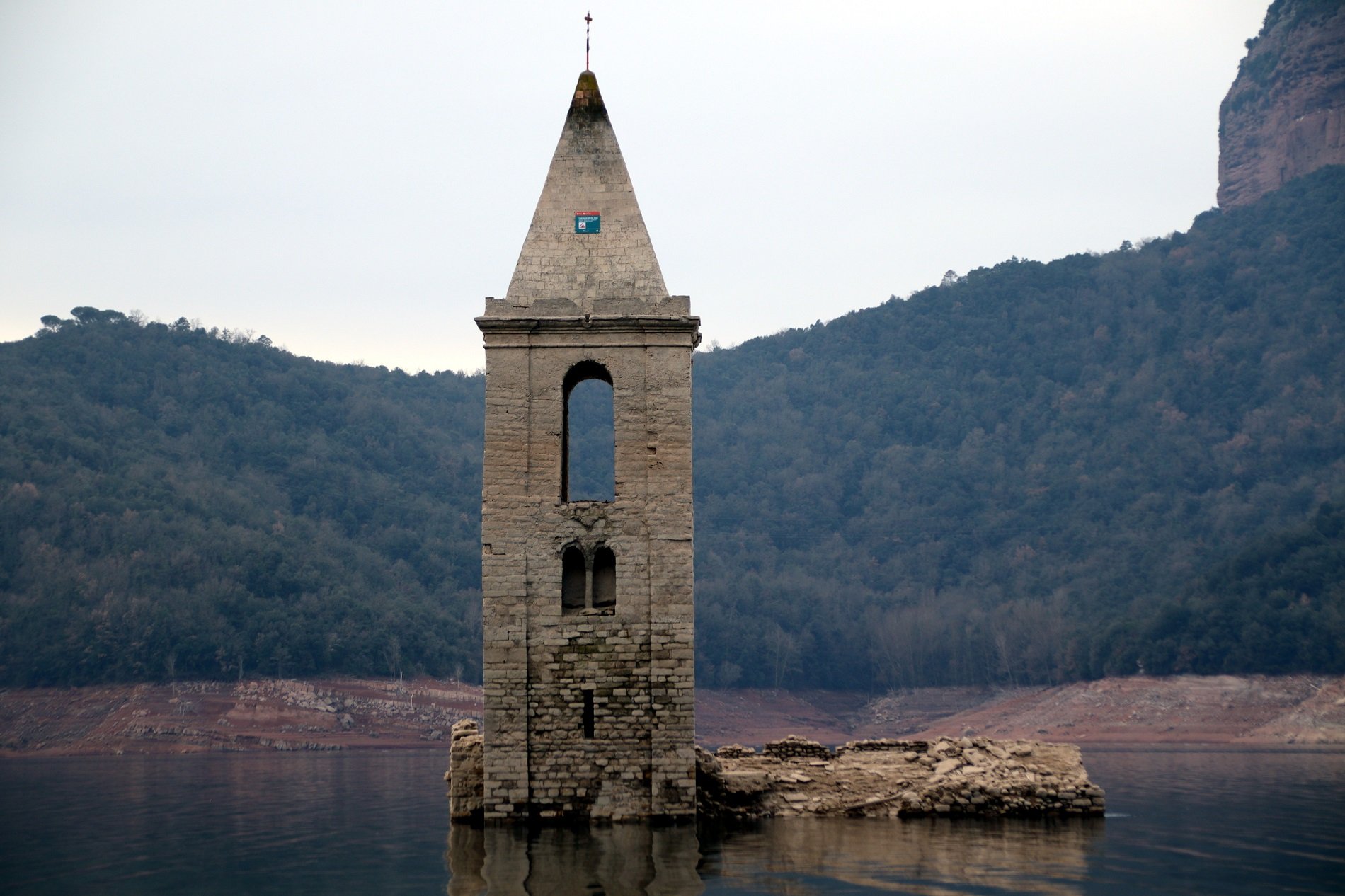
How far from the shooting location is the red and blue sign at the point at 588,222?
2792 cm

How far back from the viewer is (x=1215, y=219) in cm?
17550

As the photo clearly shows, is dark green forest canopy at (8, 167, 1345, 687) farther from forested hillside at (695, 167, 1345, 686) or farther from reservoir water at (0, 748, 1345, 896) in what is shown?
reservoir water at (0, 748, 1345, 896)

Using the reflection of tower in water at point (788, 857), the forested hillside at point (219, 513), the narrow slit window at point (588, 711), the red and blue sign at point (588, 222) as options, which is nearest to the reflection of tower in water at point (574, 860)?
the reflection of tower in water at point (788, 857)

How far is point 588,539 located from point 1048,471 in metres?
120

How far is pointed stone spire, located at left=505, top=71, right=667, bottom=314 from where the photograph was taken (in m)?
27.5

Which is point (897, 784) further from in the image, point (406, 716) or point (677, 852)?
point (406, 716)

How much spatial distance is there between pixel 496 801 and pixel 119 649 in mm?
69483

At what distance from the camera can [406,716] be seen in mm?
93312

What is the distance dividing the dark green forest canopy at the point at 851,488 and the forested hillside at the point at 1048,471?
12.4 inches

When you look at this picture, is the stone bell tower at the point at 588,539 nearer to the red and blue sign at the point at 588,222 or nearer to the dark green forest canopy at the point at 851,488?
the red and blue sign at the point at 588,222

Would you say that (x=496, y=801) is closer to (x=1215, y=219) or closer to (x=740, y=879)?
(x=740, y=879)

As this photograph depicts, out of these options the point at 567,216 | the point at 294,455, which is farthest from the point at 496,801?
the point at 294,455

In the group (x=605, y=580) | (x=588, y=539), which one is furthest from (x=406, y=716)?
(x=588, y=539)

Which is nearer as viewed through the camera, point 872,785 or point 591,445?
point 872,785
